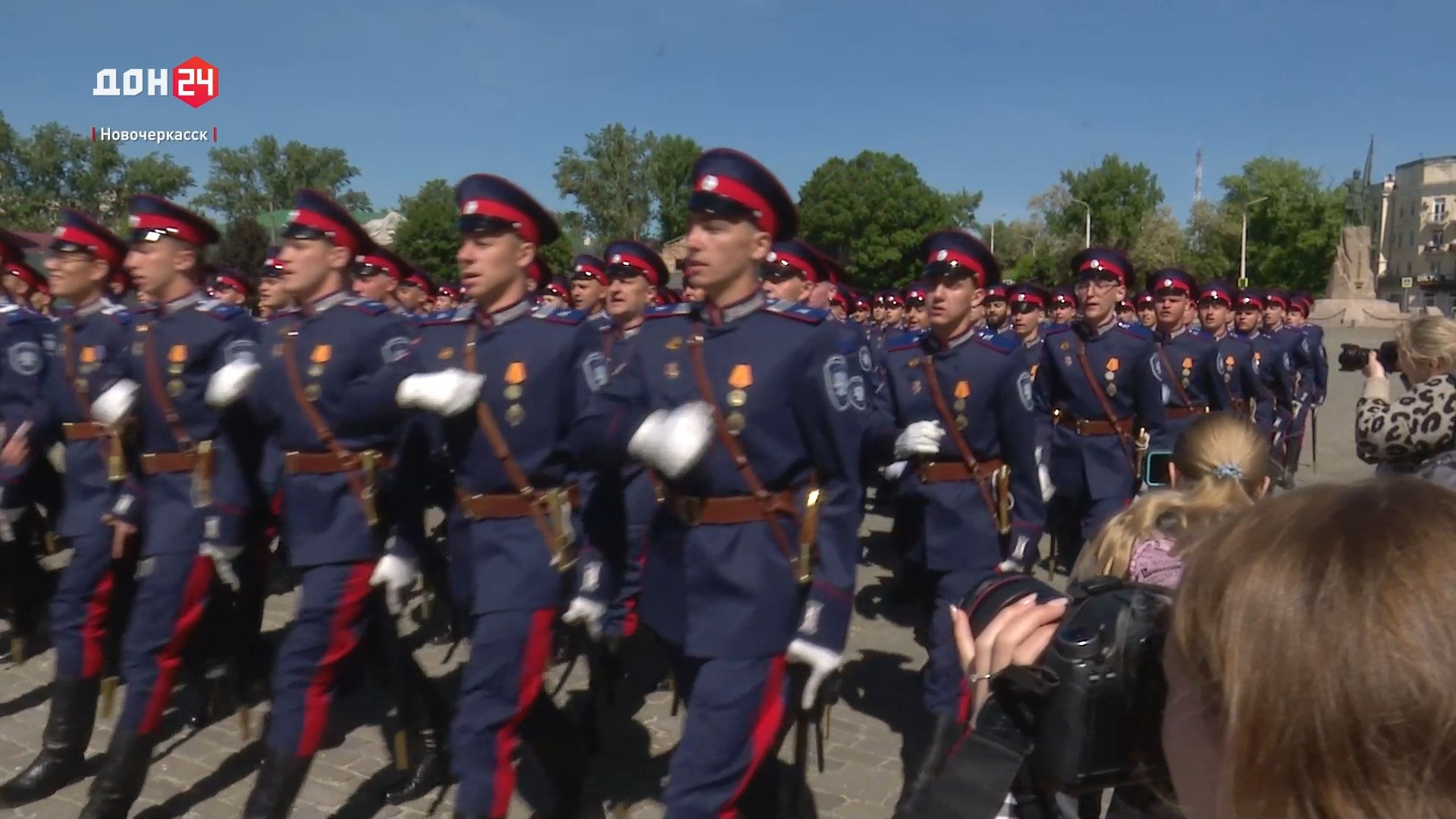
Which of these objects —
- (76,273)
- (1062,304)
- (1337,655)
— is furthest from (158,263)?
(1062,304)

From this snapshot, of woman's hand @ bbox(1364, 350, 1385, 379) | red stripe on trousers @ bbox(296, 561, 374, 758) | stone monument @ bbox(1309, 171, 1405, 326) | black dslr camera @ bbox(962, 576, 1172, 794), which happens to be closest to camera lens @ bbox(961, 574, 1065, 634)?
black dslr camera @ bbox(962, 576, 1172, 794)

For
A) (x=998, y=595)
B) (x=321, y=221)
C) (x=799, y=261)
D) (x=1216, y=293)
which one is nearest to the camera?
(x=998, y=595)

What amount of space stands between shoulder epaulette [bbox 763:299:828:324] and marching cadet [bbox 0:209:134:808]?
115 inches

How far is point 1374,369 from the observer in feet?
15.4

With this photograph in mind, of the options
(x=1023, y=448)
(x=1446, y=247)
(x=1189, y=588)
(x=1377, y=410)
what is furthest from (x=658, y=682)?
(x=1446, y=247)

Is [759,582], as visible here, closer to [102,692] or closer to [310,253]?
[310,253]

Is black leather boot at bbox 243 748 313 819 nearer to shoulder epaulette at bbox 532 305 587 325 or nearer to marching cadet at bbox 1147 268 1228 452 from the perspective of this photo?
shoulder epaulette at bbox 532 305 587 325

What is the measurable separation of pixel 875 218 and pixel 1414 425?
196ft

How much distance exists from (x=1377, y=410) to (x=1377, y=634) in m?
3.70

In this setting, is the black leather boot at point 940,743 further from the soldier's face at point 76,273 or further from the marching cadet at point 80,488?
the soldier's face at point 76,273

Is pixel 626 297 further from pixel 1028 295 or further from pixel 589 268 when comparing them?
pixel 1028 295

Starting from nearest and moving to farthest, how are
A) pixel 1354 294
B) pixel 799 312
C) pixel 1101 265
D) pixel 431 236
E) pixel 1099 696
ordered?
1. pixel 1099 696
2. pixel 799 312
3. pixel 1101 265
4. pixel 431 236
5. pixel 1354 294

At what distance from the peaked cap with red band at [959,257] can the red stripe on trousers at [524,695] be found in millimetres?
2260

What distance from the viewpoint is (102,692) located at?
201 inches
